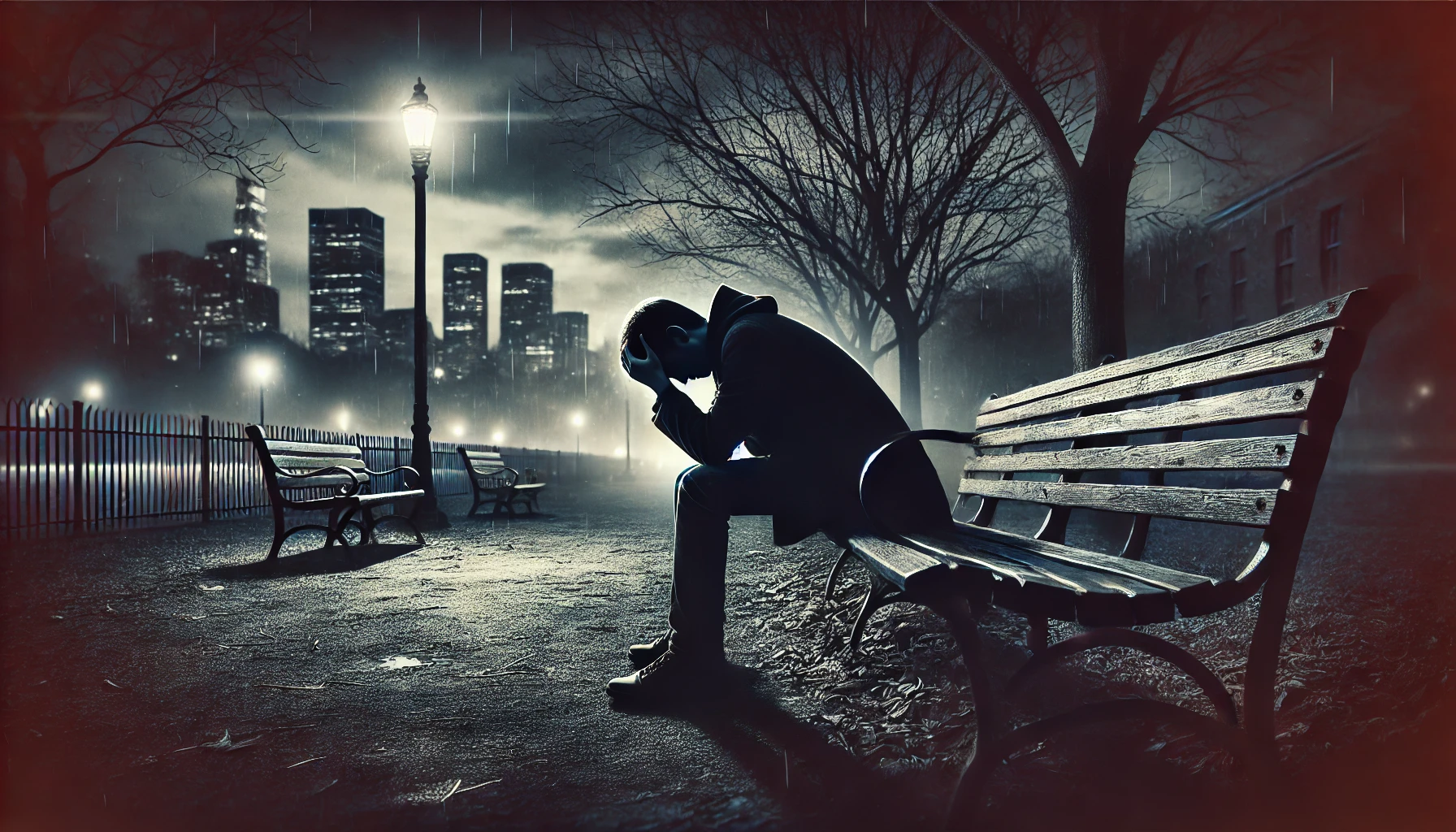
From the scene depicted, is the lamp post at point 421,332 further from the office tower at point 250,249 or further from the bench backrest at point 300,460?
the office tower at point 250,249

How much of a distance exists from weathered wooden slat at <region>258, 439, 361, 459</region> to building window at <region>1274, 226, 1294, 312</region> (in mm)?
28947

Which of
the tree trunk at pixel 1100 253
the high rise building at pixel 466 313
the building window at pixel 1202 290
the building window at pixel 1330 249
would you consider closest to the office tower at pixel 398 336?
the high rise building at pixel 466 313

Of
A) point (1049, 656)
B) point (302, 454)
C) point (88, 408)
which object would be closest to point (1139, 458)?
point (1049, 656)

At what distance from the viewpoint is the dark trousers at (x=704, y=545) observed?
9.64 feet

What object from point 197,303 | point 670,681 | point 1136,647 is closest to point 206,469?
point 670,681

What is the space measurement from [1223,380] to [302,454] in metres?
7.38

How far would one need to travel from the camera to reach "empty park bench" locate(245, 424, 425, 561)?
6.61 meters

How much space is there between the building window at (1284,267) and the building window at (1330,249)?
1233 millimetres

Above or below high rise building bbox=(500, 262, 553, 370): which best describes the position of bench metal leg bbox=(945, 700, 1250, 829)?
below

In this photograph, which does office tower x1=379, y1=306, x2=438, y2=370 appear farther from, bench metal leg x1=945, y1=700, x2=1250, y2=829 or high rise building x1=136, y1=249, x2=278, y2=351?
bench metal leg x1=945, y1=700, x2=1250, y2=829

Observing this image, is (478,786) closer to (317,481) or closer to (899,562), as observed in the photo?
(899,562)

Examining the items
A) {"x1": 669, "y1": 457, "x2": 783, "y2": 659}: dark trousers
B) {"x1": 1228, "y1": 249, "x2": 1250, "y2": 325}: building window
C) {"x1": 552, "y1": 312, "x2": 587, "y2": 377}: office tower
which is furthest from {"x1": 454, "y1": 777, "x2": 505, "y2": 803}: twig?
{"x1": 552, "y1": 312, "x2": 587, "y2": 377}: office tower

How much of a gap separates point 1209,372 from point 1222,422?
0.20m

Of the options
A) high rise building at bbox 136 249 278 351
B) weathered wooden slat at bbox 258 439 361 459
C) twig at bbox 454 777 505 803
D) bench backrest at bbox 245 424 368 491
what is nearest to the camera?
twig at bbox 454 777 505 803
